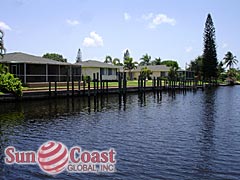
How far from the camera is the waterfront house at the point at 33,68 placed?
4094 cm

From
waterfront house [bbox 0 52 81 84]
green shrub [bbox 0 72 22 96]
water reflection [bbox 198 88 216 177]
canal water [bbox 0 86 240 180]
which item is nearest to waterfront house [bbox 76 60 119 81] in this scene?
waterfront house [bbox 0 52 81 84]

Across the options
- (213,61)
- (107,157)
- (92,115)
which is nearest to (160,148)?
(107,157)

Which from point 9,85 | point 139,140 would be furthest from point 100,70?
point 139,140

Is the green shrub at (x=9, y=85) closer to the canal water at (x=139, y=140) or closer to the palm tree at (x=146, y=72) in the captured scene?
the canal water at (x=139, y=140)

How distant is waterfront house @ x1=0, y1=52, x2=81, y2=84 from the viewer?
40938 millimetres

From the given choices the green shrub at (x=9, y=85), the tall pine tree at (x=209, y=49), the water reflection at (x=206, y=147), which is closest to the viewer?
the water reflection at (x=206, y=147)

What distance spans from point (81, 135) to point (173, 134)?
478cm

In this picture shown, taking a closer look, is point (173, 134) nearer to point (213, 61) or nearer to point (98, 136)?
point (98, 136)

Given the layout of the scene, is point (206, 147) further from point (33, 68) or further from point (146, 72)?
point (146, 72)

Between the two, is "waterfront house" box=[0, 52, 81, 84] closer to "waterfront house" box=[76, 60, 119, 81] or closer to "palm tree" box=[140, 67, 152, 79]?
"waterfront house" box=[76, 60, 119, 81]

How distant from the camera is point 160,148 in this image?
533 inches

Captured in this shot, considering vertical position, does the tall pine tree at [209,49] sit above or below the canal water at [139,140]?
above

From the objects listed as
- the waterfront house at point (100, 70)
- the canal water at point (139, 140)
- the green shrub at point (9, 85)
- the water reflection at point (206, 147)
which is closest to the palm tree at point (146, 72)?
the waterfront house at point (100, 70)

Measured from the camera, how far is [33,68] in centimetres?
4272
